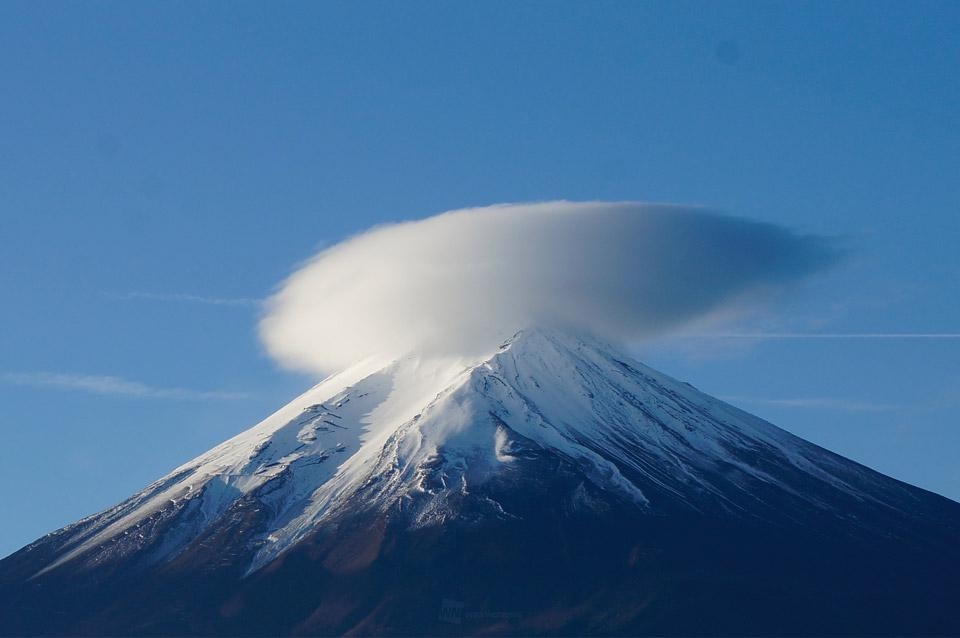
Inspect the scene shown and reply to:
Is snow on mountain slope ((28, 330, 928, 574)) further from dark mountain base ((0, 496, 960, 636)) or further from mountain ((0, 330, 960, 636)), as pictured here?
dark mountain base ((0, 496, 960, 636))

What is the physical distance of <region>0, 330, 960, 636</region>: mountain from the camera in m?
150

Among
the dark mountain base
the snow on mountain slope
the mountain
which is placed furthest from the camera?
the snow on mountain slope

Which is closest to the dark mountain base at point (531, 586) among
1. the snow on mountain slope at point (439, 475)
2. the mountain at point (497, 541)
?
the mountain at point (497, 541)

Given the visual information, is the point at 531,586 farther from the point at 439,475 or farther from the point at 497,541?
the point at 439,475

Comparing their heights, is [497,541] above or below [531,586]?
above

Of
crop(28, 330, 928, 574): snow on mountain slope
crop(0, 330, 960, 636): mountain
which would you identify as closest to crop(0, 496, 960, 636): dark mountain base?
crop(0, 330, 960, 636): mountain

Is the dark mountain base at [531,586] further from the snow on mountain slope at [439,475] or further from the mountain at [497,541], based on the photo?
the snow on mountain slope at [439,475]

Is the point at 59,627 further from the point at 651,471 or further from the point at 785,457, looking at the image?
the point at 785,457

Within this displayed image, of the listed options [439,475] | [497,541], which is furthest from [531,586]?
[439,475]

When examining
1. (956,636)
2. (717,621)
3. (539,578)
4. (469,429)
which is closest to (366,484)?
(469,429)

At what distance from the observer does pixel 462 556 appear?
6260 inches

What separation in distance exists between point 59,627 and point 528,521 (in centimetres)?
4695

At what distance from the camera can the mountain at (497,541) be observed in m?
150

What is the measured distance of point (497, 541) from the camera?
161625 mm
